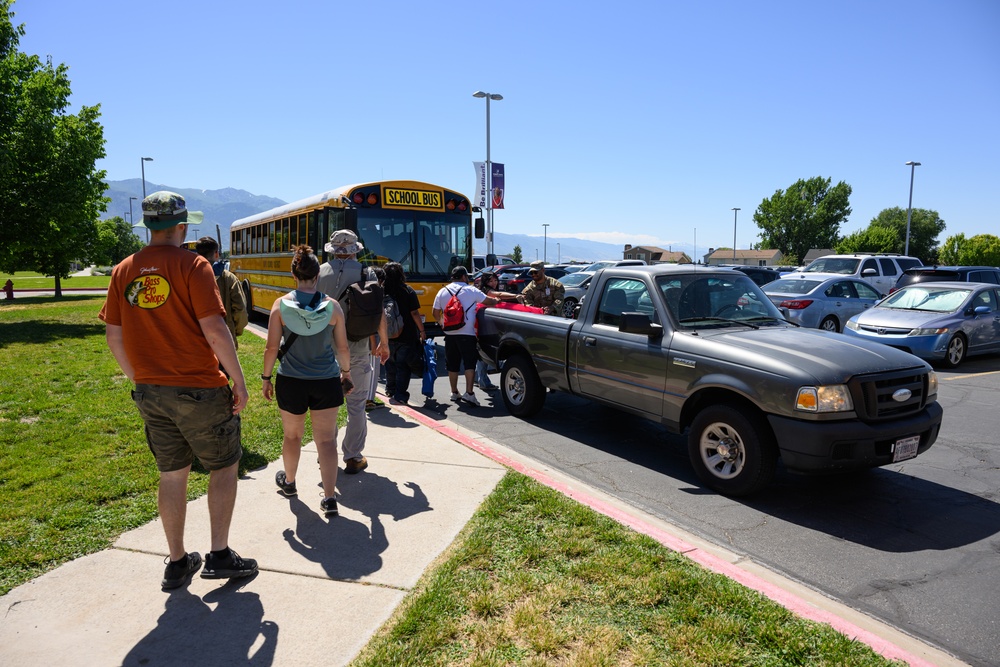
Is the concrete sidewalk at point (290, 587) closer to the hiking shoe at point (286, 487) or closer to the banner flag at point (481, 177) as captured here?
the hiking shoe at point (286, 487)

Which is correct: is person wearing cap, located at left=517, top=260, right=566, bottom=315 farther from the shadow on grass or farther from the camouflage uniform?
the shadow on grass

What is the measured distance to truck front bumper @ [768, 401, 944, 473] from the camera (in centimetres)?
444

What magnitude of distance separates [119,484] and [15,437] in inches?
76.6

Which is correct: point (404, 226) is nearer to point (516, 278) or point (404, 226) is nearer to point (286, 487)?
point (286, 487)

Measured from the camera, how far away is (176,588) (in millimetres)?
3408

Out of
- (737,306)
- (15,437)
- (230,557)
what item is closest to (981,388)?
(737,306)

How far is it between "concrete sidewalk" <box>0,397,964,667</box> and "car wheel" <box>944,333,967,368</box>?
31.1ft

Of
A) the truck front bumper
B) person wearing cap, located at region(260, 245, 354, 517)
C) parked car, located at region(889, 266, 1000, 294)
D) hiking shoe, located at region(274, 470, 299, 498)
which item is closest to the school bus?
hiking shoe, located at region(274, 470, 299, 498)

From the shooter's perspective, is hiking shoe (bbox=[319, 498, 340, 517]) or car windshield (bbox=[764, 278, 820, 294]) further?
car windshield (bbox=[764, 278, 820, 294])

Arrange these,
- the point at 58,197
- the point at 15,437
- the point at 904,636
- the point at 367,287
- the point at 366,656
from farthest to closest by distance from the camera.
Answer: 1. the point at 58,197
2. the point at 15,437
3. the point at 367,287
4. the point at 904,636
5. the point at 366,656

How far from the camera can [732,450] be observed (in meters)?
4.97

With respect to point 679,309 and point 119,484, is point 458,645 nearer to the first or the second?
point 119,484

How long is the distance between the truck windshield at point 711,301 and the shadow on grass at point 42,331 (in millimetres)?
12383

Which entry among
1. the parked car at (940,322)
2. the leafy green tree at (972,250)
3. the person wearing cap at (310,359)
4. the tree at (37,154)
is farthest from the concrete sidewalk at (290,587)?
the leafy green tree at (972,250)
